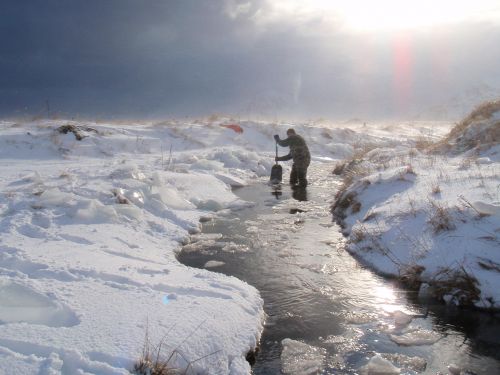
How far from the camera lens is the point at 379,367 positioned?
11.9 feet

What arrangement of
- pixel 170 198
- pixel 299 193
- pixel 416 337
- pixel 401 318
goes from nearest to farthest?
pixel 416 337
pixel 401 318
pixel 170 198
pixel 299 193

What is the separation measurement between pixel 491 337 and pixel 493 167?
4132 mm

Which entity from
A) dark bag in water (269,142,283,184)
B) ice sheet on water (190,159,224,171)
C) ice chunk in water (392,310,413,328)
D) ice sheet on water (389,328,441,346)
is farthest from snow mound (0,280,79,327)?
dark bag in water (269,142,283,184)

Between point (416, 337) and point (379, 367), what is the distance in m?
0.74

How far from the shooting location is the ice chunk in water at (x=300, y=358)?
3.63m

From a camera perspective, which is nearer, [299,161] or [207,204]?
[207,204]

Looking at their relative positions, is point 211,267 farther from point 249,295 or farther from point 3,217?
point 3,217

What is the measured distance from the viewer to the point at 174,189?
9594mm

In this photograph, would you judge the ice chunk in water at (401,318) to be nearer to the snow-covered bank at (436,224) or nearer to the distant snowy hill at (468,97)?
the snow-covered bank at (436,224)

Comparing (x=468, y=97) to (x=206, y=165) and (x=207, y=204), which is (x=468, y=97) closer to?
(x=206, y=165)

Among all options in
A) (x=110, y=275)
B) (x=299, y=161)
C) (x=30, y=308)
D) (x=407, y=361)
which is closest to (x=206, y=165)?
(x=299, y=161)

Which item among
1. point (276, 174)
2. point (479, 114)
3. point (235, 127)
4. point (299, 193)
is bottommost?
point (299, 193)

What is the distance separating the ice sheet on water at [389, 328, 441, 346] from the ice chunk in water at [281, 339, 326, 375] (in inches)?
30.0

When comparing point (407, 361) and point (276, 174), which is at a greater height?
point (276, 174)
